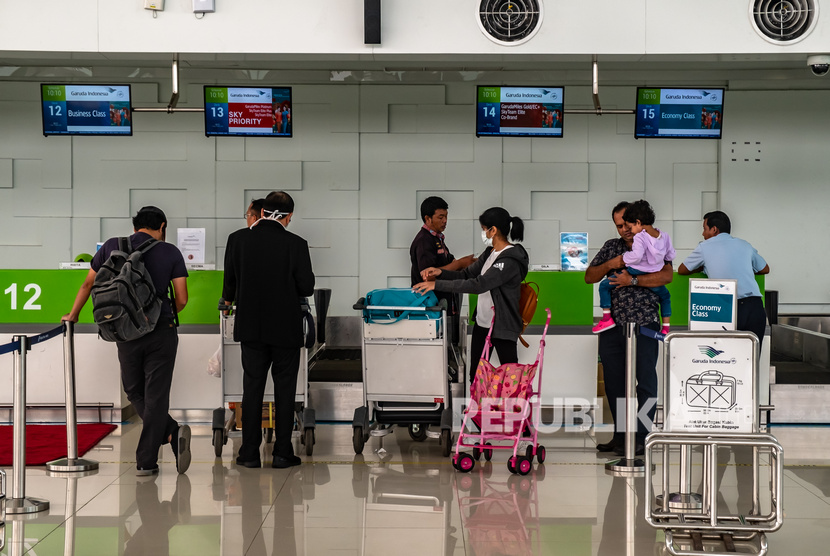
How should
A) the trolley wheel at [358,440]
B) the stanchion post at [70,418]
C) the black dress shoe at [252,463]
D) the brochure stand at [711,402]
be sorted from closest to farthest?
the brochure stand at [711,402] < the stanchion post at [70,418] < the black dress shoe at [252,463] < the trolley wheel at [358,440]

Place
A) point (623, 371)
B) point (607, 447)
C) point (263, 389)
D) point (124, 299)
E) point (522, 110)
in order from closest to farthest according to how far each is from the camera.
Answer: point (124, 299), point (263, 389), point (623, 371), point (607, 447), point (522, 110)

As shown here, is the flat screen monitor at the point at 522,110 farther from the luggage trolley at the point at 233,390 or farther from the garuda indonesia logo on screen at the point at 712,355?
the garuda indonesia logo on screen at the point at 712,355

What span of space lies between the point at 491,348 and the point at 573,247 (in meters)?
3.84

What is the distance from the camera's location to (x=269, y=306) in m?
5.18

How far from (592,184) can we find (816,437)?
3688 mm

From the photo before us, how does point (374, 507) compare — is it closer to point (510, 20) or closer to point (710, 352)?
point (710, 352)

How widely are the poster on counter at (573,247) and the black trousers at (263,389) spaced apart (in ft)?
14.8

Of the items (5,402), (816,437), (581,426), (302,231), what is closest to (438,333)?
(581,426)

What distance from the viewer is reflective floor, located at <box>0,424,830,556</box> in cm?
396

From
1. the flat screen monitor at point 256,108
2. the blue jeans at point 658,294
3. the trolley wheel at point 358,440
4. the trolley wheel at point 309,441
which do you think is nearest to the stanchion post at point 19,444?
the trolley wheel at point 309,441

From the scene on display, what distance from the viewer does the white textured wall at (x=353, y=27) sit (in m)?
7.07

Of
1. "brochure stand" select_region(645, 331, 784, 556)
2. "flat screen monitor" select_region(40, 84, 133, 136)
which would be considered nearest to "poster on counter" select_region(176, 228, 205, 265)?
"flat screen monitor" select_region(40, 84, 133, 136)

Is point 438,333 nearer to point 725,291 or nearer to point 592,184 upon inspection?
point 725,291

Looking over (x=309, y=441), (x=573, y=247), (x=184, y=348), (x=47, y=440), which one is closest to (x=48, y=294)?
(x=184, y=348)
